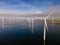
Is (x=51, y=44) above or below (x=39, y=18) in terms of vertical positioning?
below

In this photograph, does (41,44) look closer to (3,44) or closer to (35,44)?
(35,44)

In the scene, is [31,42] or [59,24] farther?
[59,24]

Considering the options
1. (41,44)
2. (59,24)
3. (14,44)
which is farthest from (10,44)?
(59,24)

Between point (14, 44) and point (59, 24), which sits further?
point (59, 24)

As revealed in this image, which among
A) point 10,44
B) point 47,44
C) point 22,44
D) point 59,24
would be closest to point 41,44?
point 47,44

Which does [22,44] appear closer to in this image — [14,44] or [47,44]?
[14,44]

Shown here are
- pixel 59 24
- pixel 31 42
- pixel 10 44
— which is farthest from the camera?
pixel 59 24

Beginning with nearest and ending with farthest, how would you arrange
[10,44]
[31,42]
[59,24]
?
[10,44] → [31,42] → [59,24]

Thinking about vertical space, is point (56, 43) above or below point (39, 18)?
below
